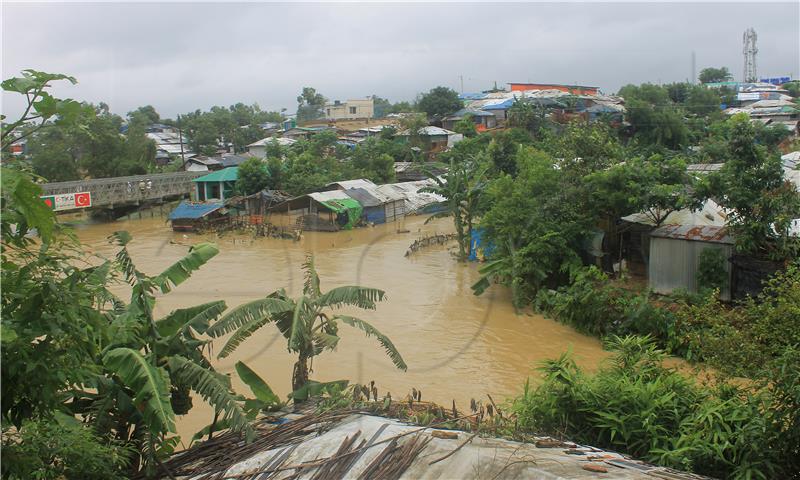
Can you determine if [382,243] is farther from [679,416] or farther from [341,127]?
[341,127]

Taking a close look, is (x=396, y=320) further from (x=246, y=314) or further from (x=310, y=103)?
(x=310, y=103)

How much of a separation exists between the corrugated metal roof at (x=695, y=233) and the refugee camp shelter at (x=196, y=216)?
16158 millimetres

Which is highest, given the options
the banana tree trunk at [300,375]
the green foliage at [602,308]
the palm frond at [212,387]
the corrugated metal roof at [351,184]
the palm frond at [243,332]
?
the corrugated metal roof at [351,184]

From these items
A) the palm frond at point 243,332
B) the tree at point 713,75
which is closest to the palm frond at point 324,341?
the palm frond at point 243,332

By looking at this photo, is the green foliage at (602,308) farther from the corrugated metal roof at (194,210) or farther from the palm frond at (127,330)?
the corrugated metal roof at (194,210)

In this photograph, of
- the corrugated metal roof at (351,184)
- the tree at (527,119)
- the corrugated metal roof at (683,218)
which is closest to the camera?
the corrugated metal roof at (683,218)

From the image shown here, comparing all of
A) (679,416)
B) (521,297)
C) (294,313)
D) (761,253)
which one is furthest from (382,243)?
(679,416)

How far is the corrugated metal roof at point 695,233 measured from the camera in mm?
10562

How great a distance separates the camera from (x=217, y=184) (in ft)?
91.9

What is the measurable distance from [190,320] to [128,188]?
72.1 ft

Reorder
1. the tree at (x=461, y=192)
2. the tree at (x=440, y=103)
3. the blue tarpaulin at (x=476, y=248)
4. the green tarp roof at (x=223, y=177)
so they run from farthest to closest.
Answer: the tree at (x=440, y=103) < the green tarp roof at (x=223, y=177) < the tree at (x=461, y=192) < the blue tarpaulin at (x=476, y=248)

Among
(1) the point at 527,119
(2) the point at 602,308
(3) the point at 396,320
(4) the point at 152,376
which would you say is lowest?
(3) the point at 396,320

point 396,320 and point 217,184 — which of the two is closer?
point 396,320

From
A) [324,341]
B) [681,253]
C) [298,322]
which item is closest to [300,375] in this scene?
[324,341]
